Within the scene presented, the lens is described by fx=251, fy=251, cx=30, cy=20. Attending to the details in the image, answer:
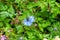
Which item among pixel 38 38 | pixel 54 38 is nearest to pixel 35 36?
pixel 38 38

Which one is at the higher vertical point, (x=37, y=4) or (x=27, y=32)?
(x=37, y=4)

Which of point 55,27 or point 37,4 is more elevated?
point 37,4

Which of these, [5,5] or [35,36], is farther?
[5,5]

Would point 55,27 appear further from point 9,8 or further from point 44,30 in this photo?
point 9,8

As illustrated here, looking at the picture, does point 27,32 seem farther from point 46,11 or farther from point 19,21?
point 46,11

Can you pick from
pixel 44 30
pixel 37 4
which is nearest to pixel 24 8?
pixel 37 4
